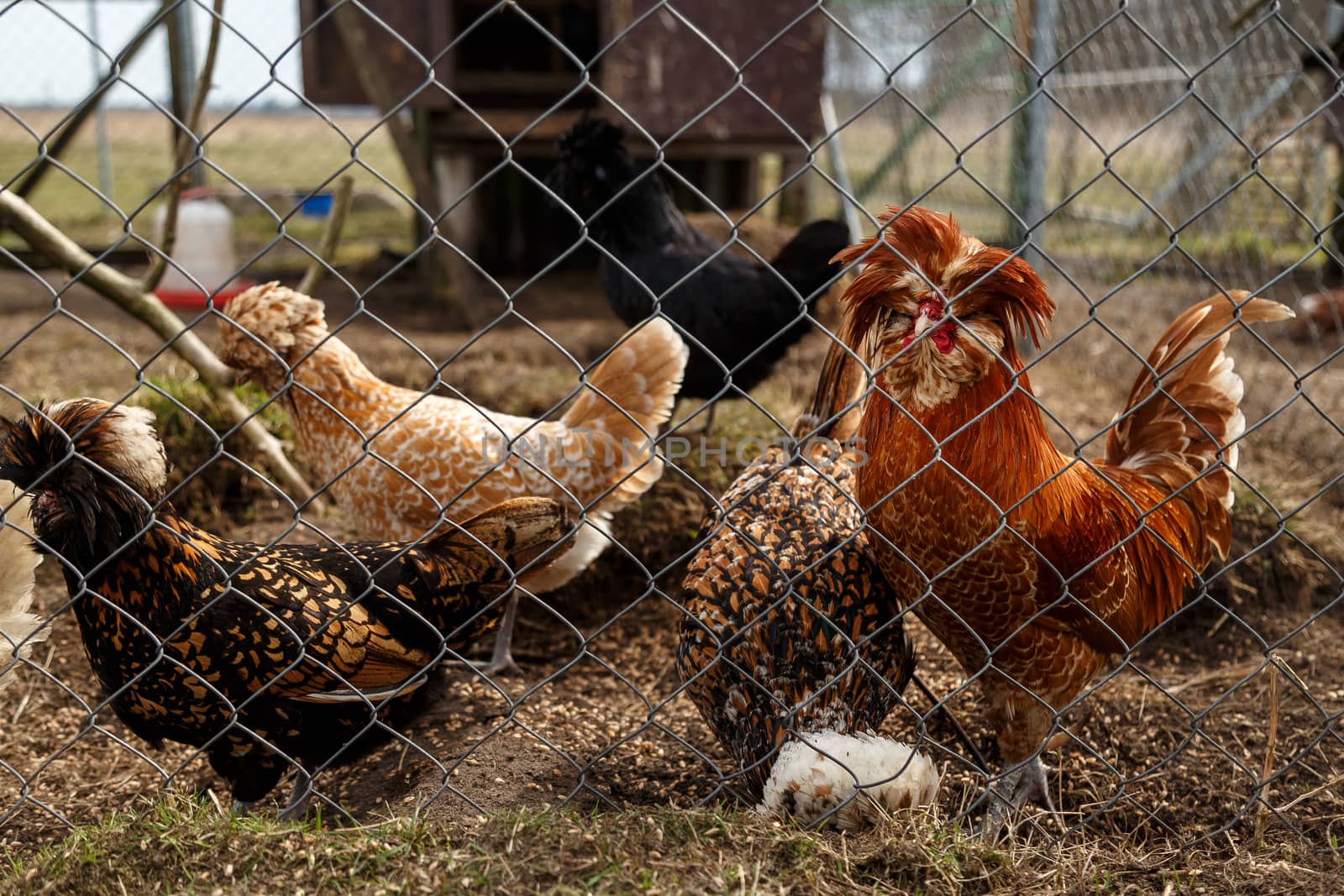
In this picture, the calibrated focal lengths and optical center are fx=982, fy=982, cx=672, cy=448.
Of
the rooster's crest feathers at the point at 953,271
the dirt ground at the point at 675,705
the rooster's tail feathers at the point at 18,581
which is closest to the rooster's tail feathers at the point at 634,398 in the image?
the dirt ground at the point at 675,705

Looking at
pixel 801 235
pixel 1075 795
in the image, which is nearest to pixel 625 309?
pixel 801 235

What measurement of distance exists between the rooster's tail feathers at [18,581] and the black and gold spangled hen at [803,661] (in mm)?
1510

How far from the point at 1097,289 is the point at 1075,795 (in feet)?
17.3

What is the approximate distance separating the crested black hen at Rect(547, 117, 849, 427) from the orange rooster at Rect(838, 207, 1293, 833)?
1794mm

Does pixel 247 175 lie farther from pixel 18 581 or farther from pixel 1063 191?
pixel 18 581

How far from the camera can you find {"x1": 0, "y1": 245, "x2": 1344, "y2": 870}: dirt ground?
2297 mm

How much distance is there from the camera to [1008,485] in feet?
7.38

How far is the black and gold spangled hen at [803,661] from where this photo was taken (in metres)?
2.14

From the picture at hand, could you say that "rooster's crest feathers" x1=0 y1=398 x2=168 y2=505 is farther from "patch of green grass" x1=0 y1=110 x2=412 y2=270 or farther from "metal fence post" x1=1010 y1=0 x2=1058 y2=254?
"patch of green grass" x1=0 y1=110 x2=412 y2=270

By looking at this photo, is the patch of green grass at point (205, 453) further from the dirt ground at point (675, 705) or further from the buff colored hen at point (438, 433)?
the buff colored hen at point (438, 433)

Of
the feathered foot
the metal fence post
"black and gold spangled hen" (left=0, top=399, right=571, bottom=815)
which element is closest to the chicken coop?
the metal fence post

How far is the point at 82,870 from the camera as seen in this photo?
5.92ft

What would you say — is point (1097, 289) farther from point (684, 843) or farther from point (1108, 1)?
point (684, 843)

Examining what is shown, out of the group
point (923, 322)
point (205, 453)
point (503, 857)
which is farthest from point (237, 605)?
point (205, 453)
